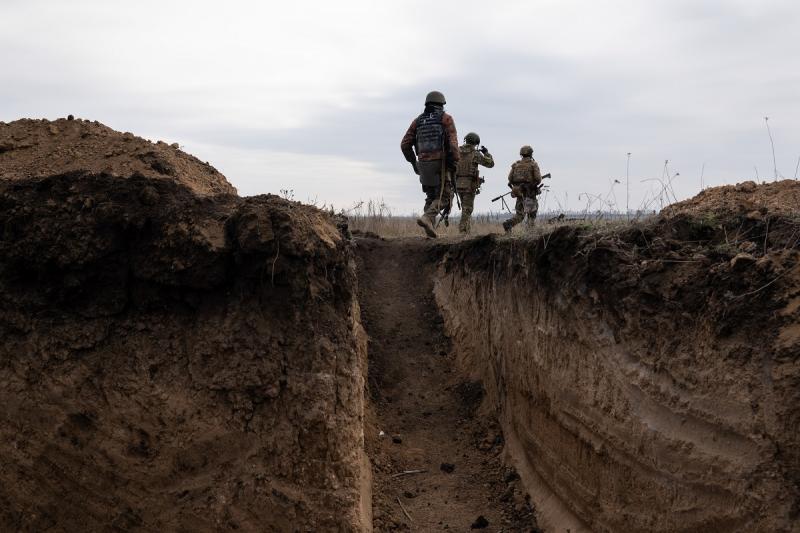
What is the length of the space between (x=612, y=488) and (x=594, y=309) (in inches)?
47.8

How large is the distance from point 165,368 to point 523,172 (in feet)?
31.1

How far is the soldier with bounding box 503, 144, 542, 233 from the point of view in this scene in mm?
13086

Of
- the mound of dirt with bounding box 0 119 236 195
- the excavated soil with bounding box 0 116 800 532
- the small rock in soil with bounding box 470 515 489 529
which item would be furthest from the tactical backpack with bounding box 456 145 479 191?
the small rock in soil with bounding box 470 515 489 529

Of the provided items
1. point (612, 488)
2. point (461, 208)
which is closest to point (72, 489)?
point (612, 488)

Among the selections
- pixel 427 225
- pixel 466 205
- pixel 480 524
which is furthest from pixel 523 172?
pixel 480 524

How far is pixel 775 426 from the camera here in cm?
350

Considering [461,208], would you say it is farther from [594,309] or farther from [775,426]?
[775,426]

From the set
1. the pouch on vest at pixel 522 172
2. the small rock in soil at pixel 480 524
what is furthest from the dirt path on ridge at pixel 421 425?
the pouch on vest at pixel 522 172

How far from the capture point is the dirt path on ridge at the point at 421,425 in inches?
247

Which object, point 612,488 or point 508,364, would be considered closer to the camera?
point 612,488

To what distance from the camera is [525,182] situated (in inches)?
519

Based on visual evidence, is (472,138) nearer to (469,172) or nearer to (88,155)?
(469,172)

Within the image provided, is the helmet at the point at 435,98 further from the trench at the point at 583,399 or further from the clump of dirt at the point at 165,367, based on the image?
the clump of dirt at the point at 165,367

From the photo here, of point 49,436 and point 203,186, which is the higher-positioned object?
point 203,186
